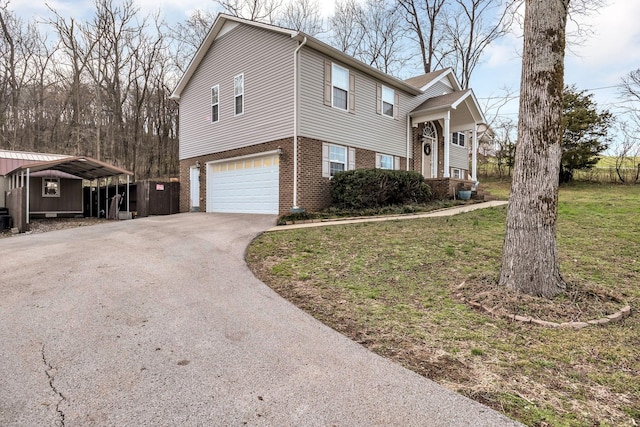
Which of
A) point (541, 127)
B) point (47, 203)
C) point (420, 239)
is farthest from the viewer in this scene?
point (47, 203)

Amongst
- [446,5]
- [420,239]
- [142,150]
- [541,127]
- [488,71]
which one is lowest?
[420,239]

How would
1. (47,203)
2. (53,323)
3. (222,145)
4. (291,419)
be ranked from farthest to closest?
1. (47,203)
2. (222,145)
3. (53,323)
4. (291,419)

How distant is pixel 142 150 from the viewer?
24859mm

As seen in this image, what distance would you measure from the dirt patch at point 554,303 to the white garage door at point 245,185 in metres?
8.51

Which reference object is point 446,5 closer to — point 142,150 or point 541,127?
point 142,150

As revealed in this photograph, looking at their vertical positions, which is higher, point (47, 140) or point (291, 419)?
point (47, 140)

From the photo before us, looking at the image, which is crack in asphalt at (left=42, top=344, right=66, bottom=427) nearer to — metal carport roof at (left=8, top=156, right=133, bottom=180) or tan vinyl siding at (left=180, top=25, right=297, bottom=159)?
tan vinyl siding at (left=180, top=25, right=297, bottom=159)

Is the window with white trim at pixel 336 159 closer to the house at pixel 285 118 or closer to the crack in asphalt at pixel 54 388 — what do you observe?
the house at pixel 285 118

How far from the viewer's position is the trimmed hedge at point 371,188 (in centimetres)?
1136

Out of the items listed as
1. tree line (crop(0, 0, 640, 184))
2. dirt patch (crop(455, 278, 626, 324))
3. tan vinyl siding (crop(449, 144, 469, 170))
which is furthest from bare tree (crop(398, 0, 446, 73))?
dirt patch (crop(455, 278, 626, 324))

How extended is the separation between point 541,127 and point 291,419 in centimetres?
393

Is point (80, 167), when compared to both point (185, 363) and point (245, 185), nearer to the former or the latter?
point (245, 185)

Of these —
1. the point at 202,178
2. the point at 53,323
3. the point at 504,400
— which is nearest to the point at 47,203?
the point at 202,178

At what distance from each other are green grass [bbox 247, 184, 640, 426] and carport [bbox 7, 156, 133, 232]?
29.8ft
